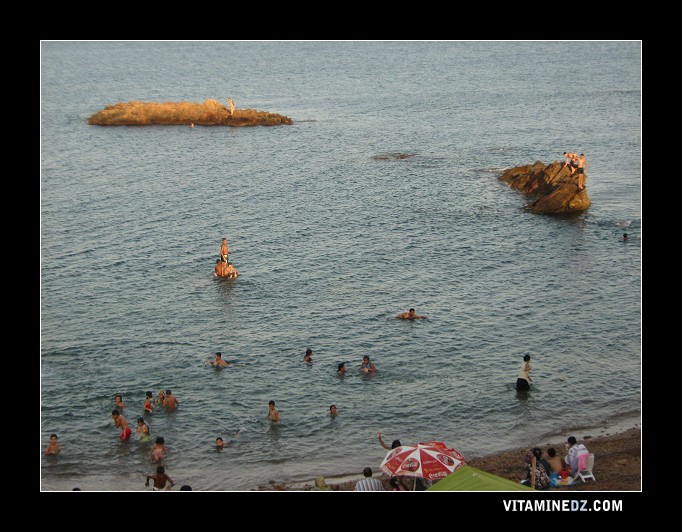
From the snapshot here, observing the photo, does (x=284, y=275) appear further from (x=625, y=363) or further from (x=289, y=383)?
(x=625, y=363)

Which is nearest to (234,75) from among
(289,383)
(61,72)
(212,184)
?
(61,72)

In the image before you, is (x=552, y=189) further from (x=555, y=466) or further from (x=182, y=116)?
(x=182, y=116)

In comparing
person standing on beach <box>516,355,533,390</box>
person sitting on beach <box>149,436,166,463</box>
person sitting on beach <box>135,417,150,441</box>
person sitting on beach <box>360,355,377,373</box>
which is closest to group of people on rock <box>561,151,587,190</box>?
person standing on beach <box>516,355,533,390</box>

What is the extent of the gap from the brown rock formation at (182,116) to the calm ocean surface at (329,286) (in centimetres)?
194

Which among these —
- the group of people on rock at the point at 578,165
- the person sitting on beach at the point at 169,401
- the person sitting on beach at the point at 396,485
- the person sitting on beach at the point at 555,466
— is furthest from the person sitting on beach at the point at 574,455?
the group of people on rock at the point at 578,165

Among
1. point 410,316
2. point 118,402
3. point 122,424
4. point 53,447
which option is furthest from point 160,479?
point 410,316

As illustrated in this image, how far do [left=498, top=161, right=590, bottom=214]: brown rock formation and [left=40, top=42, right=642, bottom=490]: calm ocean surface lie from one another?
1207 millimetres

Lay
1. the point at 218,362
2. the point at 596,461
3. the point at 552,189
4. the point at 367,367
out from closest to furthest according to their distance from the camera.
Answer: the point at 596,461 < the point at 367,367 < the point at 218,362 < the point at 552,189

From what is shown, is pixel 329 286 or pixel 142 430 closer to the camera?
pixel 142 430

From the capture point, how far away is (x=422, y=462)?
1168 inches

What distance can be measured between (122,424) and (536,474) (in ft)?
55.1

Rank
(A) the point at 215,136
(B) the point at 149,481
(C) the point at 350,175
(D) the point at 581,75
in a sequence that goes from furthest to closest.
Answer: (D) the point at 581,75, (A) the point at 215,136, (C) the point at 350,175, (B) the point at 149,481

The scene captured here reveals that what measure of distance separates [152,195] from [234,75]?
212 ft

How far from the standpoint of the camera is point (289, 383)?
1662 inches
